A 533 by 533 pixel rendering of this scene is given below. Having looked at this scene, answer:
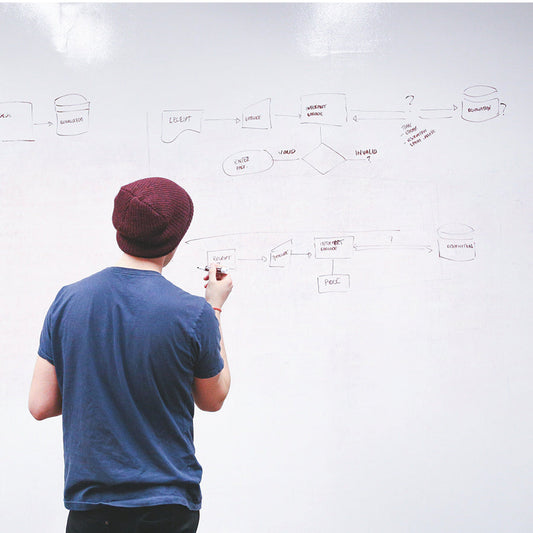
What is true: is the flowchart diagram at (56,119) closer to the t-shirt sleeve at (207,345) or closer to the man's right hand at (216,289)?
the man's right hand at (216,289)

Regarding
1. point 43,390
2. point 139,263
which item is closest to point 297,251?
point 139,263

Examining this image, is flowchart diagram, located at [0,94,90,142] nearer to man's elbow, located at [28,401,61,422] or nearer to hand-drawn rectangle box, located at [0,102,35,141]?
hand-drawn rectangle box, located at [0,102,35,141]

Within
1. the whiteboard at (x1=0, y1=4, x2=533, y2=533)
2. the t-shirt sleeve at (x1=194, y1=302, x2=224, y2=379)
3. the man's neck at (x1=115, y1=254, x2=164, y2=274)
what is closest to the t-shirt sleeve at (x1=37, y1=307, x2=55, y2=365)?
the man's neck at (x1=115, y1=254, x2=164, y2=274)

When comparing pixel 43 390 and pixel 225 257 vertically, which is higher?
pixel 225 257

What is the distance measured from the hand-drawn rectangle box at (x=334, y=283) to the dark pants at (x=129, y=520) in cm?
89

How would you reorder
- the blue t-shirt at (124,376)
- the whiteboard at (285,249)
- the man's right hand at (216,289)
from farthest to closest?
the whiteboard at (285,249) < the man's right hand at (216,289) < the blue t-shirt at (124,376)

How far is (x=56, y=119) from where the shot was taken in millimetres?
1719

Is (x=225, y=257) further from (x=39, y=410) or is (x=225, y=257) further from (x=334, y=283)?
(x=39, y=410)

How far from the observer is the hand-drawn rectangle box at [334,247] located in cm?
172

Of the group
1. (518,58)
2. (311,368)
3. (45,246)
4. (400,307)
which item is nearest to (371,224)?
(400,307)

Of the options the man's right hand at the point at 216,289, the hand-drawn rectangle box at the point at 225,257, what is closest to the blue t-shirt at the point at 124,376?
the man's right hand at the point at 216,289

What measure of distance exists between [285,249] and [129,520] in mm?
949

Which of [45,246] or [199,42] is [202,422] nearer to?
[45,246]

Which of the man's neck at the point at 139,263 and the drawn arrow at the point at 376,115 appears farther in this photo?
the drawn arrow at the point at 376,115
